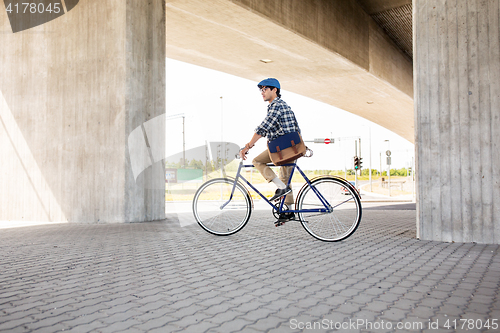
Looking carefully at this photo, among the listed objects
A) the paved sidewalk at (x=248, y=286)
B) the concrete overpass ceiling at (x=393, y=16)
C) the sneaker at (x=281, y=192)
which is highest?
the concrete overpass ceiling at (x=393, y=16)

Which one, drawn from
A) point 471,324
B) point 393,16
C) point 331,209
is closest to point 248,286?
point 471,324

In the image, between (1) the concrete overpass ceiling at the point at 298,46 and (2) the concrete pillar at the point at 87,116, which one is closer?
(2) the concrete pillar at the point at 87,116

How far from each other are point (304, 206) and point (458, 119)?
7.15 ft

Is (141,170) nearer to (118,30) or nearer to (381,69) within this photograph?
(118,30)

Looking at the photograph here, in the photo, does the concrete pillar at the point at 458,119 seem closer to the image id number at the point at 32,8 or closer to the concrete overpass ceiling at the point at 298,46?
the concrete overpass ceiling at the point at 298,46

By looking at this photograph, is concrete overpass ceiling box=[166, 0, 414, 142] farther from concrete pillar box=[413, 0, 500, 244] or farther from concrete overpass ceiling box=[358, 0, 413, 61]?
concrete pillar box=[413, 0, 500, 244]

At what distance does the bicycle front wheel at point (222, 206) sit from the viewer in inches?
210

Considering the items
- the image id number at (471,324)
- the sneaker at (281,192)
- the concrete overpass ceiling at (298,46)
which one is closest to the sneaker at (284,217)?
the sneaker at (281,192)

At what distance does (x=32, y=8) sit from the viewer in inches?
344

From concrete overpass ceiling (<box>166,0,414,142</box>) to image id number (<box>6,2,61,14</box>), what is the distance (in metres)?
2.78

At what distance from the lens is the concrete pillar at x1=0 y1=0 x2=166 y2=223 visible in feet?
24.7

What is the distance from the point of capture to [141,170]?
25.3 ft

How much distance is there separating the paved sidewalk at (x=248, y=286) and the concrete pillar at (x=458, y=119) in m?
0.40

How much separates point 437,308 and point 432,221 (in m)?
2.96
